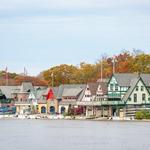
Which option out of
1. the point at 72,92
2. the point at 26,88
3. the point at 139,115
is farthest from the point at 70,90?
the point at 139,115

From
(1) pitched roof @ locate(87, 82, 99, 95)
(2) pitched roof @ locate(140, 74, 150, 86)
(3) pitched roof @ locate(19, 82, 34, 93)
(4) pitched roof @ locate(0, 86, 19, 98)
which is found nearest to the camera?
(2) pitched roof @ locate(140, 74, 150, 86)

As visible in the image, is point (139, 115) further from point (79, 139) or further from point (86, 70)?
point (86, 70)

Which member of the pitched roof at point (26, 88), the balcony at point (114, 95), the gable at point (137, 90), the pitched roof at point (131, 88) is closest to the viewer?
the pitched roof at point (131, 88)

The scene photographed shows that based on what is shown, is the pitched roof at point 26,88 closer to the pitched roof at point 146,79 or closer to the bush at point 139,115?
the pitched roof at point 146,79

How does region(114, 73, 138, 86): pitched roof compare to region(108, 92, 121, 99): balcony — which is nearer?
region(114, 73, 138, 86): pitched roof

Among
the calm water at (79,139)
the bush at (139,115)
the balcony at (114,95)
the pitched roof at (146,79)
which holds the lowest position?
the calm water at (79,139)

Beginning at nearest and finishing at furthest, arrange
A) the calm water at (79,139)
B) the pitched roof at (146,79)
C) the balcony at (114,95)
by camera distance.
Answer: the calm water at (79,139)
the pitched roof at (146,79)
the balcony at (114,95)

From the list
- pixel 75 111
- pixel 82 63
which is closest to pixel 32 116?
pixel 75 111

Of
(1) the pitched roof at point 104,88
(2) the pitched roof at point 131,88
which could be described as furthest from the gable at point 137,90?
(1) the pitched roof at point 104,88

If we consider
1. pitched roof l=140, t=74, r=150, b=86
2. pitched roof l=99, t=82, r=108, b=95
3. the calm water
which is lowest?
the calm water

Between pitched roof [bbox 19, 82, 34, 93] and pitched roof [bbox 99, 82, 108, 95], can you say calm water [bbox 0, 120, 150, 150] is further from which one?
pitched roof [bbox 19, 82, 34, 93]

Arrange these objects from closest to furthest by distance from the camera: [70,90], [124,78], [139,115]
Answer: [139,115]
[124,78]
[70,90]

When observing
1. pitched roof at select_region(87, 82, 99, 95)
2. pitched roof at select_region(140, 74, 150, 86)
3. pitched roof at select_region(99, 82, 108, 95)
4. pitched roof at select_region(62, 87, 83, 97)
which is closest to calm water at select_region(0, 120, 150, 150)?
pitched roof at select_region(140, 74, 150, 86)

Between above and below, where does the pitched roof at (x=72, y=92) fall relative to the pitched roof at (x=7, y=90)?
below
